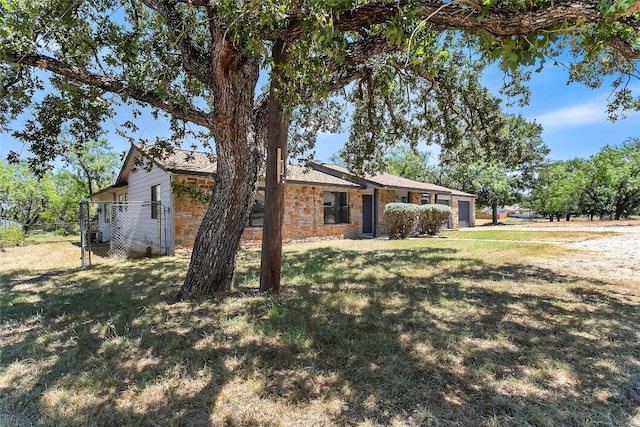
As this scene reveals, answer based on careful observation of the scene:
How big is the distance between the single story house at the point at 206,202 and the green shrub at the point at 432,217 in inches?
68.1

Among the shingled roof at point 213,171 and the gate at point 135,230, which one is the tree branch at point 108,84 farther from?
the gate at point 135,230

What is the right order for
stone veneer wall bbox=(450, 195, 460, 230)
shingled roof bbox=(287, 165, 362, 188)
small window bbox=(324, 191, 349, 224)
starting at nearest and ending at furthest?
shingled roof bbox=(287, 165, 362, 188) < small window bbox=(324, 191, 349, 224) < stone veneer wall bbox=(450, 195, 460, 230)

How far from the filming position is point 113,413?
209 cm

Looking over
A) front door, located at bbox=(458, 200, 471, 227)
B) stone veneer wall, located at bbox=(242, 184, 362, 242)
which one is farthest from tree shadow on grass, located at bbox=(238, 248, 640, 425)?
front door, located at bbox=(458, 200, 471, 227)

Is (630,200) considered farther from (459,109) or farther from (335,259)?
(335,259)

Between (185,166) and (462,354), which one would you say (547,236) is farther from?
(185,166)

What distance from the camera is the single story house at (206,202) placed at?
10156 millimetres

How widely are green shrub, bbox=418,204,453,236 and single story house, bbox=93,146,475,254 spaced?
5.67ft

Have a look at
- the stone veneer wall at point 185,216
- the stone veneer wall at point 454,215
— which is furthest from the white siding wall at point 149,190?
the stone veneer wall at point 454,215

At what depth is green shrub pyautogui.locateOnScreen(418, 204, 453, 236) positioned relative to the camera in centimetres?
1612

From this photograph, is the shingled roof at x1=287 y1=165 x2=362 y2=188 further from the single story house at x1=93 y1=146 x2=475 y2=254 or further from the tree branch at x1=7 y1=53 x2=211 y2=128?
the tree branch at x1=7 y1=53 x2=211 y2=128

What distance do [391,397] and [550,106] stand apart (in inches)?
490

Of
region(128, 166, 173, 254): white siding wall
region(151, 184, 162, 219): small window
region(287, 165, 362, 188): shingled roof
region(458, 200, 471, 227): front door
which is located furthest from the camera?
region(458, 200, 471, 227): front door

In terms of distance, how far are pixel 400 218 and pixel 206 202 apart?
929 cm
